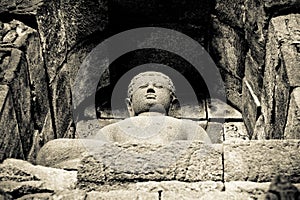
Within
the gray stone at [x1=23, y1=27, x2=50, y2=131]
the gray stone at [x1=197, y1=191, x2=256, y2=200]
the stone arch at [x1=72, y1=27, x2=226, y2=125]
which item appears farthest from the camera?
Answer: the stone arch at [x1=72, y1=27, x2=226, y2=125]

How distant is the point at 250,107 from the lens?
654 cm

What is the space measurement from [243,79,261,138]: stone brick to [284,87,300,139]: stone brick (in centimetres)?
101

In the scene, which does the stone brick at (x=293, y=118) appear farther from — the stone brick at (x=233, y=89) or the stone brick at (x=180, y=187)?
the stone brick at (x=233, y=89)

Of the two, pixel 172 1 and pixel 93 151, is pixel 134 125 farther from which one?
pixel 172 1

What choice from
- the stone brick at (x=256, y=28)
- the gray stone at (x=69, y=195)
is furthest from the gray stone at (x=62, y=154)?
the stone brick at (x=256, y=28)

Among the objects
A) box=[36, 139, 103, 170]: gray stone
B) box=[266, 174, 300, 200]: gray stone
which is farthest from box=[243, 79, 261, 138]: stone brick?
box=[266, 174, 300, 200]: gray stone

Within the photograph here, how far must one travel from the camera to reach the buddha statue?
17.4 ft

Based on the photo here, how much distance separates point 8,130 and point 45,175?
64cm

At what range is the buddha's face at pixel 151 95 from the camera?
5.70 meters

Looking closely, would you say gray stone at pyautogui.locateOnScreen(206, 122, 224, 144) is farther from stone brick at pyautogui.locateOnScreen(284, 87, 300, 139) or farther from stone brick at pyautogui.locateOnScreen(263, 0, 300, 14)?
stone brick at pyautogui.locateOnScreen(284, 87, 300, 139)

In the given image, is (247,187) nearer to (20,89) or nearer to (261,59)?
(20,89)

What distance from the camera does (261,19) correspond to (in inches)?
242

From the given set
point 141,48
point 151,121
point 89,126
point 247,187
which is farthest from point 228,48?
point 247,187

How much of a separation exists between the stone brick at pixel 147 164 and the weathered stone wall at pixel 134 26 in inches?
29.7
